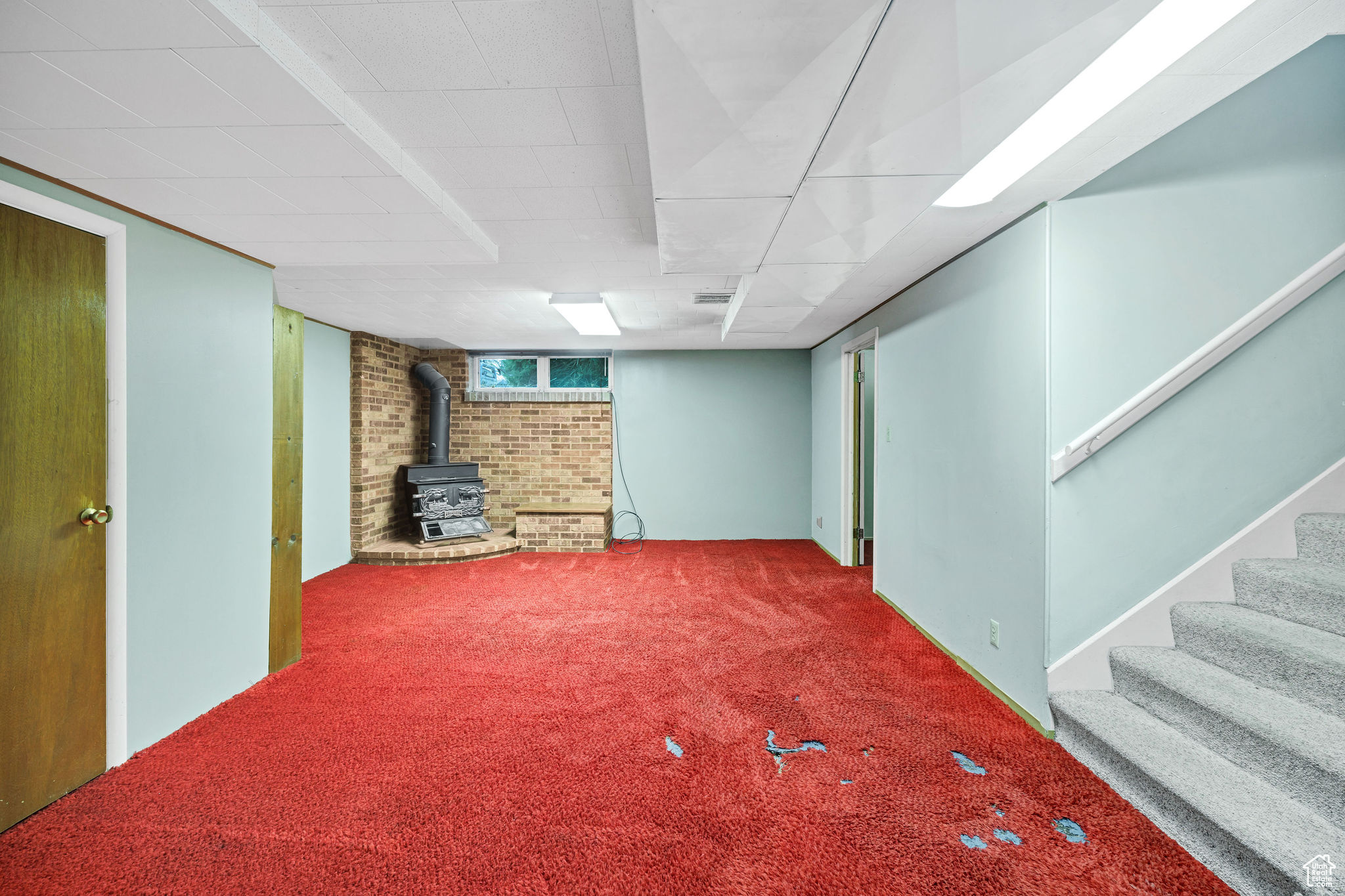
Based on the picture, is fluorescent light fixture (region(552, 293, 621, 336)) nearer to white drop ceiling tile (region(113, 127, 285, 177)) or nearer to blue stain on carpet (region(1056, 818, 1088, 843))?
white drop ceiling tile (region(113, 127, 285, 177))

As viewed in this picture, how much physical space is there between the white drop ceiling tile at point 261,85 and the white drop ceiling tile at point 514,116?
1.20 feet

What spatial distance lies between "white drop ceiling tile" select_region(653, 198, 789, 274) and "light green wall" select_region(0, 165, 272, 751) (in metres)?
2.06

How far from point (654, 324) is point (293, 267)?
2.64 metres

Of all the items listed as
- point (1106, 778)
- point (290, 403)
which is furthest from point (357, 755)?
point (1106, 778)

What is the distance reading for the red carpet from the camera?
1.44 meters

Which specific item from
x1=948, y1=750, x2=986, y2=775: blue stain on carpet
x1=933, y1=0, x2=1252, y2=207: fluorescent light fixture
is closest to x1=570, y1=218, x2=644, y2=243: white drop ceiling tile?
x1=933, y1=0, x2=1252, y2=207: fluorescent light fixture

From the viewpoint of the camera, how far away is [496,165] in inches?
73.0

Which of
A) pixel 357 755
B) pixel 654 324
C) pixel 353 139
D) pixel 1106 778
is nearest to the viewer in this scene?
pixel 353 139

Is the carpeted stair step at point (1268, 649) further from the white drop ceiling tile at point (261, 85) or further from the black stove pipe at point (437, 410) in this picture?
the black stove pipe at point (437, 410)

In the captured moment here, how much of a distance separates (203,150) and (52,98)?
0.30m

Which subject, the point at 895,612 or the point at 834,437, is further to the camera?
the point at 834,437

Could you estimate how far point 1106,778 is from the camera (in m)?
1.77

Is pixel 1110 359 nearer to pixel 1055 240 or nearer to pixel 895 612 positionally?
pixel 1055 240

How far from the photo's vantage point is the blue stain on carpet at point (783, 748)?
6.45 ft
